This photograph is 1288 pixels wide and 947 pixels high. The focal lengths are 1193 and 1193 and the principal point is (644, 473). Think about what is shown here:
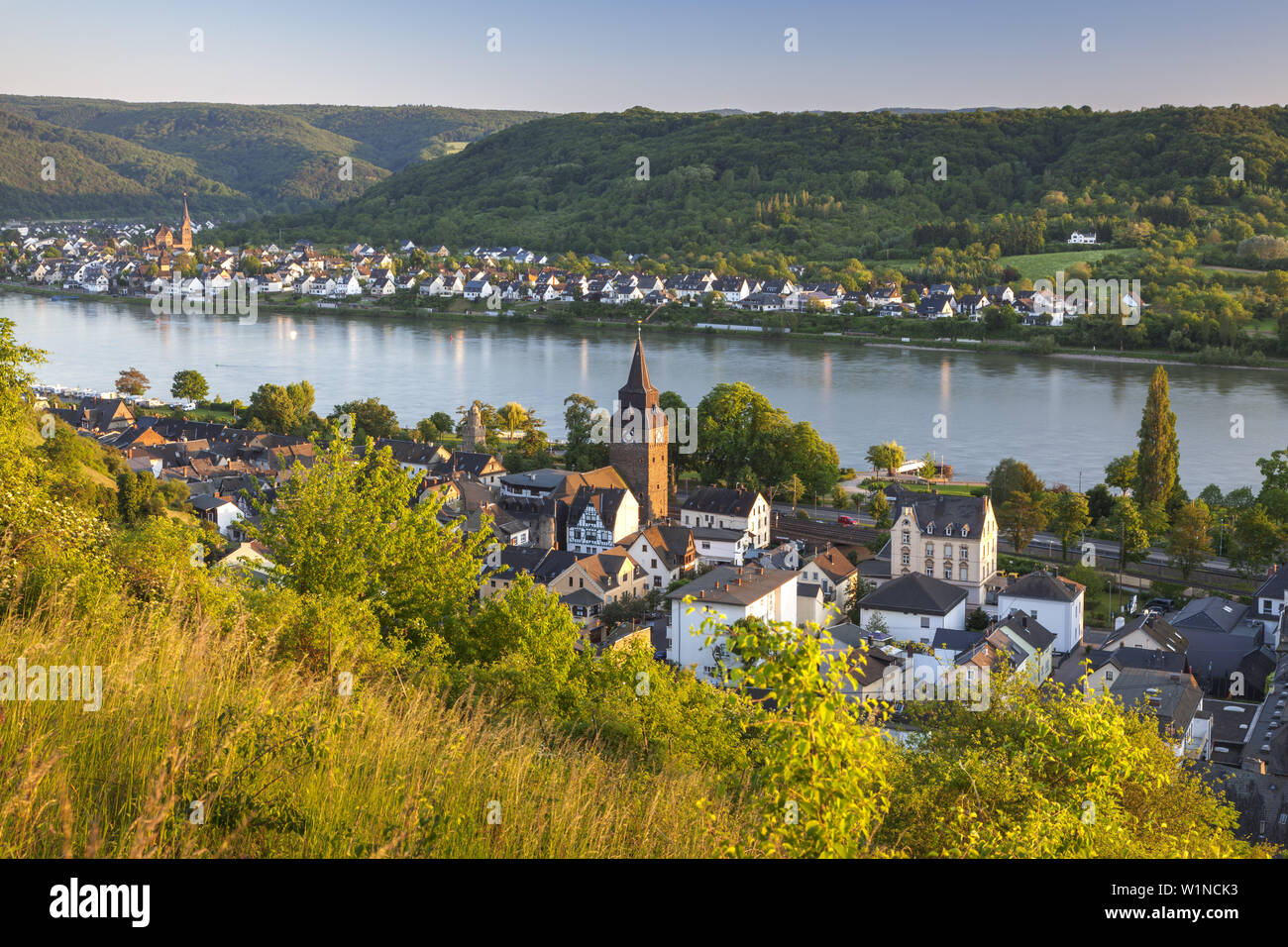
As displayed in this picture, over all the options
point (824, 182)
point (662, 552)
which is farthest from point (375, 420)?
point (824, 182)

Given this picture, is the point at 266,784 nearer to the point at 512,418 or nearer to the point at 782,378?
the point at 512,418

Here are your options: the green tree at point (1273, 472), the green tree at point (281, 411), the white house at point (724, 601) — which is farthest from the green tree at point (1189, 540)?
the green tree at point (281, 411)

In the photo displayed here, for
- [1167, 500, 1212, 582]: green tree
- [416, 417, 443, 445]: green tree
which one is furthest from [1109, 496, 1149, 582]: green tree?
[416, 417, 443, 445]: green tree

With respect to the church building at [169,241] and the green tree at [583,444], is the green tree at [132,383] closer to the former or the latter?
the green tree at [583,444]

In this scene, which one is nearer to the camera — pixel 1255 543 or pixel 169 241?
pixel 1255 543

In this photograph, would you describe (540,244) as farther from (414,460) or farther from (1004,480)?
(1004,480)

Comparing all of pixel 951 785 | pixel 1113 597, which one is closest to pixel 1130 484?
pixel 1113 597
